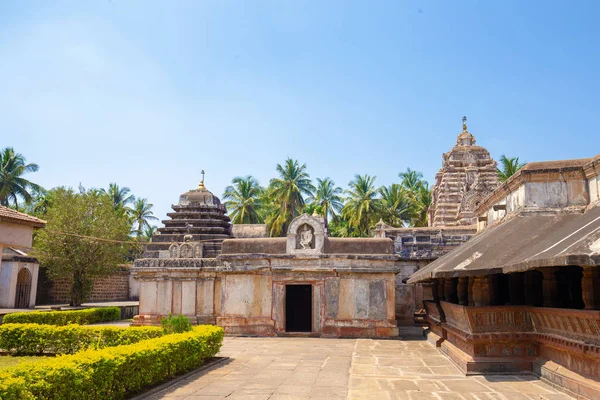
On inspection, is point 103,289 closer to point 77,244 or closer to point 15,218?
point 77,244

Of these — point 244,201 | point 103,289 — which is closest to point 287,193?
point 244,201

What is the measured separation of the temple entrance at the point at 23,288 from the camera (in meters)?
32.3

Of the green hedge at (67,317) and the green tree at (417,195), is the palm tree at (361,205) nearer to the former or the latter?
the green tree at (417,195)

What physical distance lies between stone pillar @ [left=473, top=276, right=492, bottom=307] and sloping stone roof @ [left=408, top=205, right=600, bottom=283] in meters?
0.63

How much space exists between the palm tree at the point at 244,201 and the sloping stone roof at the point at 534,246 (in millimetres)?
33603

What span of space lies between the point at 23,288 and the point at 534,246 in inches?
1297

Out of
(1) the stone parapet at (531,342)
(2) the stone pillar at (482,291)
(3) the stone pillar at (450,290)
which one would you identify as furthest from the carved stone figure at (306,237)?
(2) the stone pillar at (482,291)

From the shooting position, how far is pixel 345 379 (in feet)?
33.6

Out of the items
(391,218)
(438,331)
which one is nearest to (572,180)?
(438,331)

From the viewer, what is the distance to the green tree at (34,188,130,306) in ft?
98.8

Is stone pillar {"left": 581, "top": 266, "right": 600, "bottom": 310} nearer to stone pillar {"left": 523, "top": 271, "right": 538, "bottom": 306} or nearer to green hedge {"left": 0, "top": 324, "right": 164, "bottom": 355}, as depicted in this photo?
stone pillar {"left": 523, "top": 271, "right": 538, "bottom": 306}

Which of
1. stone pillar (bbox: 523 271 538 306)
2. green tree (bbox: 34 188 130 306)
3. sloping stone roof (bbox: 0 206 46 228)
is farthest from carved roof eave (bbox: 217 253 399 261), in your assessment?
green tree (bbox: 34 188 130 306)

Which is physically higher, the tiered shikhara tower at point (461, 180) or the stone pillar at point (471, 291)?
the tiered shikhara tower at point (461, 180)

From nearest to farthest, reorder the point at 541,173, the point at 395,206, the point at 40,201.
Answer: the point at 541,173 < the point at 395,206 < the point at 40,201
